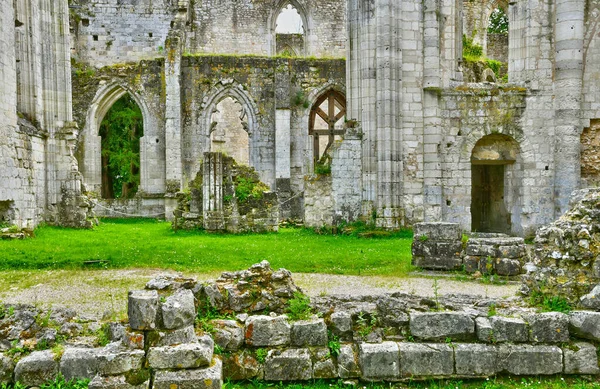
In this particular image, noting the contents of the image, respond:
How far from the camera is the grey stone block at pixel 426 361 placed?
4.68m

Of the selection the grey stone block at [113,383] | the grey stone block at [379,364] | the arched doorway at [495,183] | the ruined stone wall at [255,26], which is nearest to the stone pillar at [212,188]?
the arched doorway at [495,183]

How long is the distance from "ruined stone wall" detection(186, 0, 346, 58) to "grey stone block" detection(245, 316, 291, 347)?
83.6ft

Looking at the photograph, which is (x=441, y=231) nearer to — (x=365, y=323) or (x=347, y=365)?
(x=365, y=323)

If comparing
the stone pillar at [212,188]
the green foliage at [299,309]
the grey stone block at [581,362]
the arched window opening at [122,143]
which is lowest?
the grey stone block at [581,362]

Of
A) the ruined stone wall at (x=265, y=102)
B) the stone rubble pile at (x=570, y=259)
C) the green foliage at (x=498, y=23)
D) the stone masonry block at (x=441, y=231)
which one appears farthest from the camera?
the green foliage at (x=498, y=23)

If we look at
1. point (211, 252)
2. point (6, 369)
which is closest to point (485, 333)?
point (6, 369)

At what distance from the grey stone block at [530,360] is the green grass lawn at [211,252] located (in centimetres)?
445

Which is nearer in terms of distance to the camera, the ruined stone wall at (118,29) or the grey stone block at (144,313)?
the grey stone block at (144,313)

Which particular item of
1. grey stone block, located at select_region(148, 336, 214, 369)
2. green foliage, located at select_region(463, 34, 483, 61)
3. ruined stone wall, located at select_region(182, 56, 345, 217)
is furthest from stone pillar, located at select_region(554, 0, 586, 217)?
grey stone block, located at select_region(148, 336, 214, 369)

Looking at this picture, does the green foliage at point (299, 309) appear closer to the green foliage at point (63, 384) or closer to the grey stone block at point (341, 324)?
the grey stone block at point (341, 324)

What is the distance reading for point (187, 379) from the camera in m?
4.01

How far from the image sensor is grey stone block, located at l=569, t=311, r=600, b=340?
15.9ft

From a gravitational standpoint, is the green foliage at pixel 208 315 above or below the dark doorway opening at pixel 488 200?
below

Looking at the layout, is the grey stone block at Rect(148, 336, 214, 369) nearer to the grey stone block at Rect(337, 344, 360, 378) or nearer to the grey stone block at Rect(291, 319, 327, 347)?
the grey stone block at Rect(291, 319, 327, 347)
